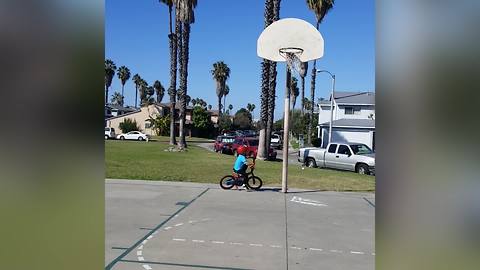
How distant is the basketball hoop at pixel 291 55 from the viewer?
12609 mm

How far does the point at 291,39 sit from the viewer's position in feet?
40.2

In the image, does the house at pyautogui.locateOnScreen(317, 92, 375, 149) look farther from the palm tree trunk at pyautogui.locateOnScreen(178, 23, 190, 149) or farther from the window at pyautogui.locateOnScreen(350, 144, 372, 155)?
the window at pyautogui.locateOnScreen(350, 144, 372, 155)

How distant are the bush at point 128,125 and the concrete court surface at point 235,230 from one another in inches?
2309

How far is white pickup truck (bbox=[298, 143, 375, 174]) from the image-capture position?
66.5ft

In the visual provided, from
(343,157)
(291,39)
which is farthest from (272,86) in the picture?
(291,39)

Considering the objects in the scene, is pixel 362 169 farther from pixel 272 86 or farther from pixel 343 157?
pixel 272 86

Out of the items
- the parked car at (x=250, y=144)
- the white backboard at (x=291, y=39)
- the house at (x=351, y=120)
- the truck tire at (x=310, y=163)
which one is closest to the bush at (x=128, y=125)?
the house at (x=351, y=120)

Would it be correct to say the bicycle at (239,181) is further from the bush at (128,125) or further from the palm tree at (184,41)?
the bush at (128,125)

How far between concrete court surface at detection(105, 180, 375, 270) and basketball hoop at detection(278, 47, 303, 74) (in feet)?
13.0

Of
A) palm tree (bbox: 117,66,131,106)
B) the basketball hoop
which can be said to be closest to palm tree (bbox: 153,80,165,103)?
palm tree (bbox: 117,66,131,106)

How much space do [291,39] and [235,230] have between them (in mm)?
6673
